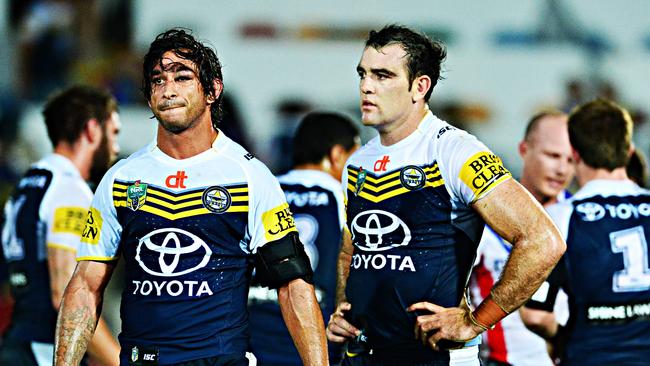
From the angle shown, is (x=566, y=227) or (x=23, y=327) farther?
(x=23, y=327)

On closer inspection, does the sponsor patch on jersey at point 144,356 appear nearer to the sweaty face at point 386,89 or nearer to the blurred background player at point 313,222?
the sweaty face at point 386,89

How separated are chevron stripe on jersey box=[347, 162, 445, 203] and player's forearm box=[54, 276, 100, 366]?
1.39 metres

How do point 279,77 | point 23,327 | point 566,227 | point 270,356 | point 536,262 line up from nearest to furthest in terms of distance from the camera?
1. point 536,262
2. point 566,227
3. point 23,327
4. point 270,356
5. point 279,77

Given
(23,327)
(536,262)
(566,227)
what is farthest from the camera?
(23,327)

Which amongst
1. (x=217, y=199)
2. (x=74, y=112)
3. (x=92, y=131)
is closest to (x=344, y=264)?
(x=217, y=199)

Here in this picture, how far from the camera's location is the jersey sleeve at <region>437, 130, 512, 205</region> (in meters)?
4.98

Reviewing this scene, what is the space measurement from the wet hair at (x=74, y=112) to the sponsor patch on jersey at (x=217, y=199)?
8.06 feet

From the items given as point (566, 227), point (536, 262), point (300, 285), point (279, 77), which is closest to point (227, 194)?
point (300, 285)

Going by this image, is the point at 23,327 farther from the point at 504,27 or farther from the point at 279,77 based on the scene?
the point at 504,27

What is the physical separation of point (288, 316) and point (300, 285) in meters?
0.15

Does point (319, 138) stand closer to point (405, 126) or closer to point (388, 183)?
point (405, 126)

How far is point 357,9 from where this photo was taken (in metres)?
16.8

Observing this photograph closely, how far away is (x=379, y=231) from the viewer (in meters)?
5.28

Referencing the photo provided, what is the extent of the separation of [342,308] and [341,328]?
0.35 ft
